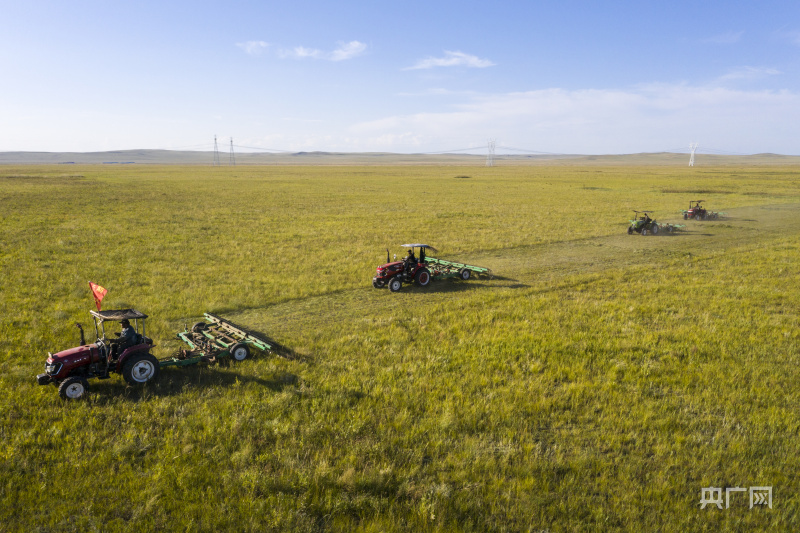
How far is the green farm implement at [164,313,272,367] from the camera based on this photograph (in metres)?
11.0

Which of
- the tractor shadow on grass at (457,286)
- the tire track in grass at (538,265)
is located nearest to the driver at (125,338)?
the tire track in grass at (538,265)

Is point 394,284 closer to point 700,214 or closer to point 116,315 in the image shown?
point 116,315

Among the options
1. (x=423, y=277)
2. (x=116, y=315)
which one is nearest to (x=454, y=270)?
(x=423, y=277)

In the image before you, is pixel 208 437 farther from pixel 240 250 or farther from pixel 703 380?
pixel 240 250

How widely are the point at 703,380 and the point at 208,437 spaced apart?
11225 mm

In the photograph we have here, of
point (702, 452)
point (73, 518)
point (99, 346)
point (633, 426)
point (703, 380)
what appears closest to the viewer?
point (73, 518)

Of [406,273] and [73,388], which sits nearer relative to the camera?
[73,388]

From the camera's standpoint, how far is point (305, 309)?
16.0 metres

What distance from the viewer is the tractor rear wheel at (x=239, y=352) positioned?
37.1 ft

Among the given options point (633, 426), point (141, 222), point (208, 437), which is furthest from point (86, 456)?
point (141, 222)

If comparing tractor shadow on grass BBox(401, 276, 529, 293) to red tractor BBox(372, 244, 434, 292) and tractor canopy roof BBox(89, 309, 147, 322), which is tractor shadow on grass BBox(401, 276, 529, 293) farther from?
tractor canopy roof BBox(89, 309, 147, 322)

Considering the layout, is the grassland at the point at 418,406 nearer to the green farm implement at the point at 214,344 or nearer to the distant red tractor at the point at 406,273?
the green farm implement at the point at 214,344

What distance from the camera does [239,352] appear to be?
1138 centimetres

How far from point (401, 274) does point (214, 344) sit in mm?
8599
